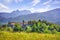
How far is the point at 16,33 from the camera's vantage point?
285 centimetres

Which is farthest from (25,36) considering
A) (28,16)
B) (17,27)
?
(28,16)

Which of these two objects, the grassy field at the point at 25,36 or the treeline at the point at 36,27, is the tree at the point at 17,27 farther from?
the grassy field at the point at 25,36

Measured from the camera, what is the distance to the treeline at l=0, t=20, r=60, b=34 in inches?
114

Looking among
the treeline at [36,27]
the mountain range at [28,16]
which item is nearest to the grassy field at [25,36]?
the treeline at [36,27]

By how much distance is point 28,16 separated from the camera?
300 cm

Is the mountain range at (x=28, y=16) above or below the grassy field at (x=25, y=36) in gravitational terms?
above

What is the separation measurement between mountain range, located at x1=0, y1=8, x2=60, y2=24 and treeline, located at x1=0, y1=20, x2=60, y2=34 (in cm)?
11

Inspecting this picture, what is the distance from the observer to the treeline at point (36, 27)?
2898mm

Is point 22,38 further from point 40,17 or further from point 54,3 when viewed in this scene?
point 54,3

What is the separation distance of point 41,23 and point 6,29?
90cm

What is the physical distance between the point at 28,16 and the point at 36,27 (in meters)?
0.35

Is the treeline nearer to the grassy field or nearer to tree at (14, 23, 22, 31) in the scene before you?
Answer: tree at (14, 23, 22, 31)

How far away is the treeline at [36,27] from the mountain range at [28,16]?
11cm

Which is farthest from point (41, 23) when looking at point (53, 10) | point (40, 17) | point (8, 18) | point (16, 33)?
point (8, 18)
